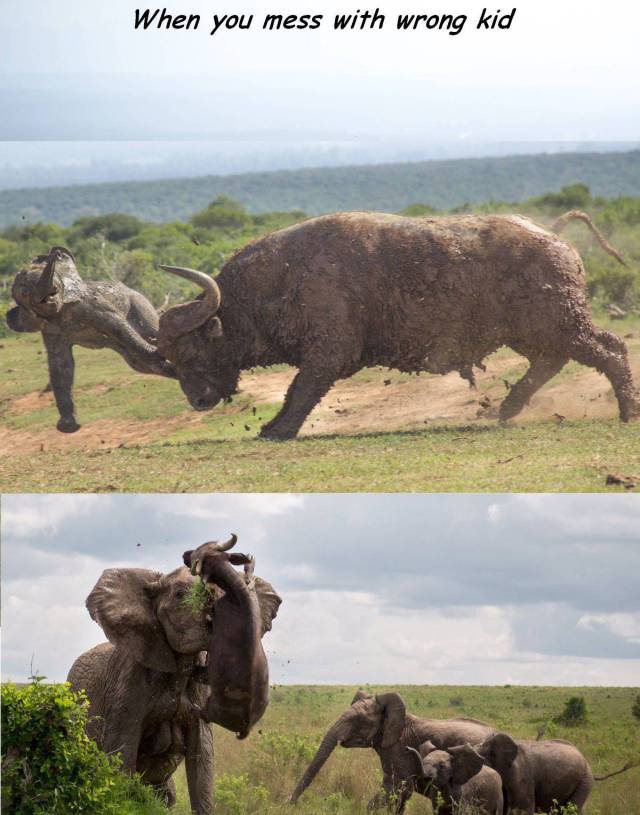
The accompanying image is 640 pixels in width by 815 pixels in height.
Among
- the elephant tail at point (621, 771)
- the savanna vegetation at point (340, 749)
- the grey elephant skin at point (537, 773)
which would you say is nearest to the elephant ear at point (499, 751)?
the grey elephant skin at point (537, 773)

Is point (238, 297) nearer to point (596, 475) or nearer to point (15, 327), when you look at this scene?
point (15, 327)

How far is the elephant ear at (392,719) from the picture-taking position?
44.5ft

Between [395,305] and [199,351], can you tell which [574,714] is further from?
[199,351]

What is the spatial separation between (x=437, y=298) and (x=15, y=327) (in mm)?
5414

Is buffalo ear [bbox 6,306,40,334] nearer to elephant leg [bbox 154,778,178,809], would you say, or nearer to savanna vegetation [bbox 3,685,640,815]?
savanna vegetation [bbox 3,685,640,815]

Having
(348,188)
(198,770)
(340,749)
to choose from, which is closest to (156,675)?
(198,770)

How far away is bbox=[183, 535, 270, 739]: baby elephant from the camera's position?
980 cm

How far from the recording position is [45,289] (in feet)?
59.8

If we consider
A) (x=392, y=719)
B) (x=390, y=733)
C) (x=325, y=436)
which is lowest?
(x=390, y=733)

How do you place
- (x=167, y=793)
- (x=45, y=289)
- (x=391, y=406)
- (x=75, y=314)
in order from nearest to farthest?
(x=167, y=793) < (x=391, y=406) < (x=45, y=289) < (x=75, y=314)

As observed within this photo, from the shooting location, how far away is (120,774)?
1052 centimetres

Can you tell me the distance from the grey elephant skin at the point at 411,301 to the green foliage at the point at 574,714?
3538 mm

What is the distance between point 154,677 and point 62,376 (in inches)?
337

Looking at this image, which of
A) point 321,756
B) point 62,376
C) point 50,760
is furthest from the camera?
point 62,376
